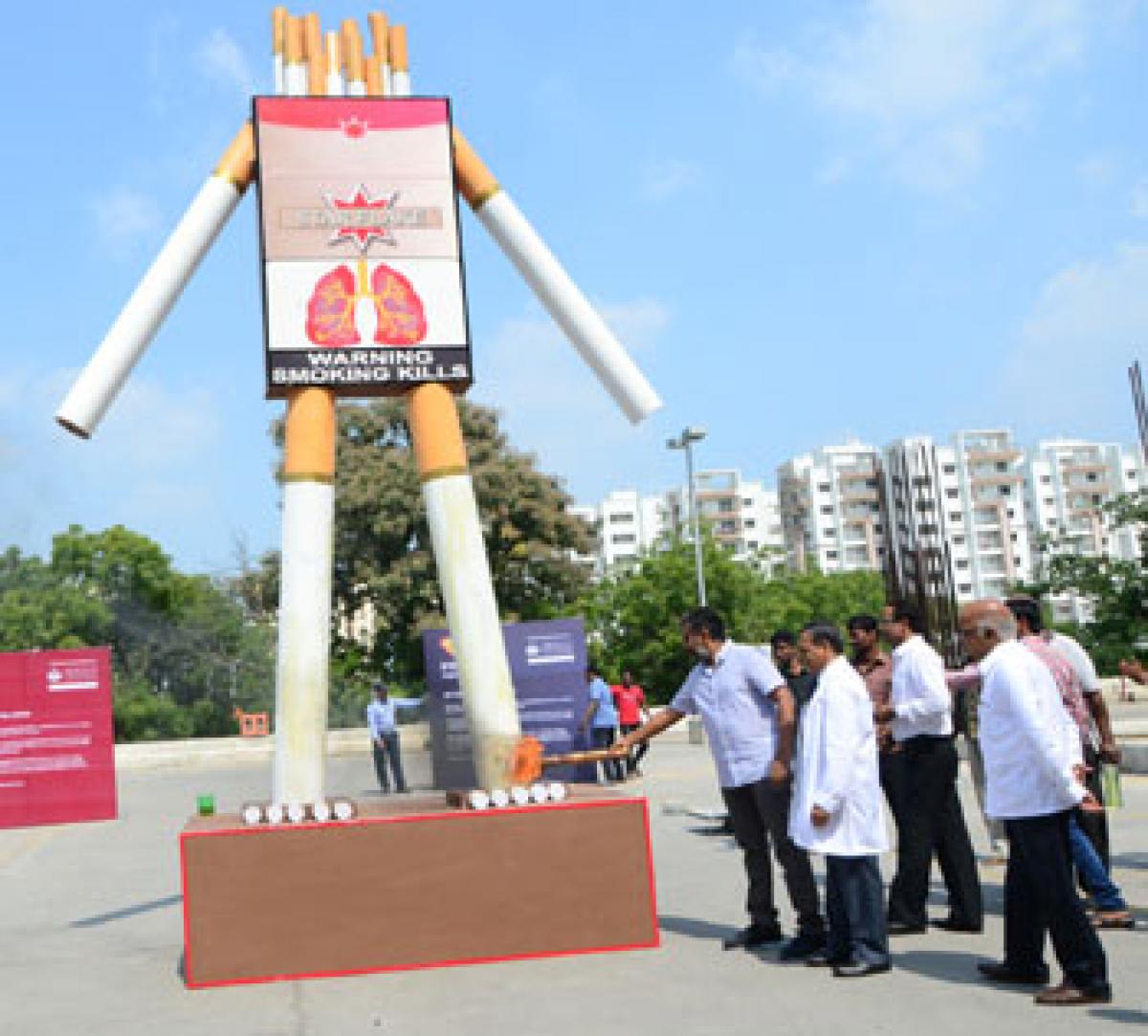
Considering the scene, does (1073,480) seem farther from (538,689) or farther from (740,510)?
(538,689)

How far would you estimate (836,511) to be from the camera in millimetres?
113875

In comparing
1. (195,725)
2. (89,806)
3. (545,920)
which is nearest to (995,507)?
(195,725)

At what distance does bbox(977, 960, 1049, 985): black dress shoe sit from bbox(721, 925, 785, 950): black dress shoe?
118cm

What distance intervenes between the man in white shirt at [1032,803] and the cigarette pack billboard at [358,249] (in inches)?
150

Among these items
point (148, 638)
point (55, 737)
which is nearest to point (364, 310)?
point (55, 737)

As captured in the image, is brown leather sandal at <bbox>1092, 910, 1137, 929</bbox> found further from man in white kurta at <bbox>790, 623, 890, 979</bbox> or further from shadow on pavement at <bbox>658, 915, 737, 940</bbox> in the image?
shadow on pavement at <bbox>658, 915, 737, 940</bbox>

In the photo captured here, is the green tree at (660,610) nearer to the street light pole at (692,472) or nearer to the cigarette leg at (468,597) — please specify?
the street light pole at (692,472)

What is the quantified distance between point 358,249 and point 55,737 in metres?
10.4

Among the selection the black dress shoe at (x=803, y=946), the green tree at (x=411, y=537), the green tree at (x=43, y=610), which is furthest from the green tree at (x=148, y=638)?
the black dress shoe at (x=803, y=946)

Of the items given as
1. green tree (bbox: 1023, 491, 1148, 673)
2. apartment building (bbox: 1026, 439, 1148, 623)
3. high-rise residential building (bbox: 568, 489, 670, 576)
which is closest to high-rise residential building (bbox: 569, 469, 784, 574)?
high-rise residential building (bbox: 568, 489, 670, 576)

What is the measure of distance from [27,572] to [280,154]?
3250cm

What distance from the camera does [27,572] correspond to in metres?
37.1

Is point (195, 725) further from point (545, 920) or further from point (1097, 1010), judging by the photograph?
point (1097, 1010)

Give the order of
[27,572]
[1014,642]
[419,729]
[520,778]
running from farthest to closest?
[27,572] < [419,729] < [520,778] < [1014,642]
